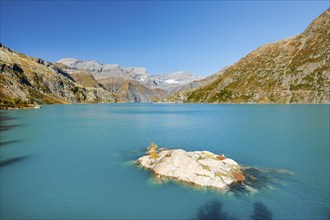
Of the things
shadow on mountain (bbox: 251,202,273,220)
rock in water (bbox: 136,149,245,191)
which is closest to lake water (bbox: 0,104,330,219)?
shadow on mountain (bbox: 251,202,273,220)

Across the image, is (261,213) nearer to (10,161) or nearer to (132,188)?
(132,188)

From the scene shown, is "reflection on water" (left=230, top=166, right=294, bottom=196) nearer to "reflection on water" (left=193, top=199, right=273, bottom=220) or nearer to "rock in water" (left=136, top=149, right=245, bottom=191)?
"rock in water" (left=136, top=149, right=245, bottom=191)

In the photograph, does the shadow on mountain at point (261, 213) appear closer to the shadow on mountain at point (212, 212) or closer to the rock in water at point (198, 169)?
the shadow on mountain at point (212, 212)

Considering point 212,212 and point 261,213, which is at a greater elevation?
point 212,212

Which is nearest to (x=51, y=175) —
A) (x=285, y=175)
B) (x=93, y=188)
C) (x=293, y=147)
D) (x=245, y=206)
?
(x=93, y=188)

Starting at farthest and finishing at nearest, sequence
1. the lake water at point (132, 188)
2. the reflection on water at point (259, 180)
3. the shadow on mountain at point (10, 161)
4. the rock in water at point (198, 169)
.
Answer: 1. the shadow on mountain at point (10, 161)
2. the rock in water at point (198, 169)
3. the reflection on water at point (259, 180)
4. the lake water at point (132, 188)

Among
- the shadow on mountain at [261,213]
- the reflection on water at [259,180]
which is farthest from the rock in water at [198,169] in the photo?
the shadow on mountain at [261,213]

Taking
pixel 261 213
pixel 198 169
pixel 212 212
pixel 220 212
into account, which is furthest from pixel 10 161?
pixel 261 213
